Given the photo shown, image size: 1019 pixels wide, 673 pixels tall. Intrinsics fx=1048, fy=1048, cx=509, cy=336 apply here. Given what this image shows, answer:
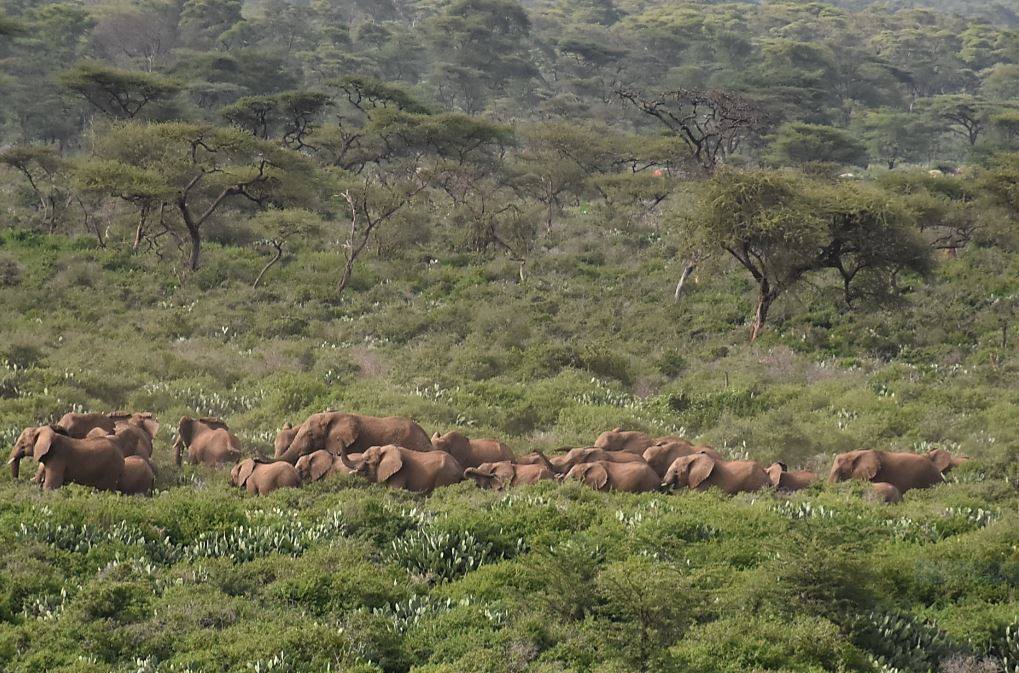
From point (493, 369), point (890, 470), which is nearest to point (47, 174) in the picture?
point (493, 369)

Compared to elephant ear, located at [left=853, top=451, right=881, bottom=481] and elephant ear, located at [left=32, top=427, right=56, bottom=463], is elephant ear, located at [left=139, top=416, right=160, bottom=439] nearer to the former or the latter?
elephant ear, located at [left=32, top=427, right=56, bottom=463]

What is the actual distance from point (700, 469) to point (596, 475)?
4.48ft

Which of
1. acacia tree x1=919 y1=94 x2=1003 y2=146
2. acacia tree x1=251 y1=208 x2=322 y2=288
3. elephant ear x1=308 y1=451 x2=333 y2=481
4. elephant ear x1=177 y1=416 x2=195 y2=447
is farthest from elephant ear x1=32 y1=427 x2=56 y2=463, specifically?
acacia tree x1=919 y1=94 x2=1003 y2=146

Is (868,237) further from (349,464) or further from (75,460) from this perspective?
(75,460)

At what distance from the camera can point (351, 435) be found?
14.1 m

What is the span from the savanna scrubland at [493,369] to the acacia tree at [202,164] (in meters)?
0.20

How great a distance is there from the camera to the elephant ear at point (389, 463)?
12.8 metres

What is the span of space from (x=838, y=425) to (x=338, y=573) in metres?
10.9

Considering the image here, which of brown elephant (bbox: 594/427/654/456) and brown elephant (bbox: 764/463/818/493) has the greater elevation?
brown elephant (bbox: 764/463/818/493)

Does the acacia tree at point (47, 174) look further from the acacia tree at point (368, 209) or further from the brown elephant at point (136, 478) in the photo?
the brown elephant at point (136, 478)

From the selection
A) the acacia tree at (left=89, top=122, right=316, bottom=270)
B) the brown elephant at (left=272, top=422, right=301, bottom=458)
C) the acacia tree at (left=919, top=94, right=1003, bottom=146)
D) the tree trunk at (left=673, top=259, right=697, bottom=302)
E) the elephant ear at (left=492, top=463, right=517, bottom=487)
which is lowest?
the acacia tree at (left=919, top=94, right=1003, bottom=146)

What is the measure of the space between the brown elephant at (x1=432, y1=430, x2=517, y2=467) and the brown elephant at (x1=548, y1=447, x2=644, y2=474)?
0.68 meters

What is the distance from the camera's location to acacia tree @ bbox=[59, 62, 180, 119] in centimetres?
4122

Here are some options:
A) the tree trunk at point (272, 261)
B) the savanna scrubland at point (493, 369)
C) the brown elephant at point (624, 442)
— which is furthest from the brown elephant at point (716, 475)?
the tree trunk at point (272, 261)
